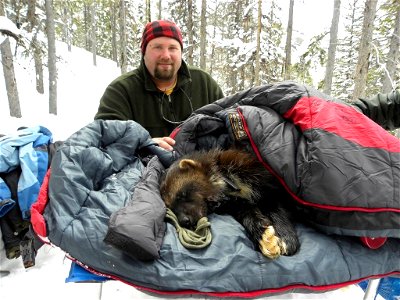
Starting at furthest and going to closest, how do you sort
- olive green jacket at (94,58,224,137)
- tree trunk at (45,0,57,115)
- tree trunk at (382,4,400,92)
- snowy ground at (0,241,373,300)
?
tree trunk at (45,0,57,115)
tree trunk at (382,4,400,92)
olive green jacket at (94,58,224,137)
snowy ground at (0,241,373,300)

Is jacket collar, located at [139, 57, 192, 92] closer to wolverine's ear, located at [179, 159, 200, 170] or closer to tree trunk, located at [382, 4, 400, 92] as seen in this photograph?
wolverine's ear, located at [179, 159, 200, 170]

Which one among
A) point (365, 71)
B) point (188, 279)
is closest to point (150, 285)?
point (188, 279)

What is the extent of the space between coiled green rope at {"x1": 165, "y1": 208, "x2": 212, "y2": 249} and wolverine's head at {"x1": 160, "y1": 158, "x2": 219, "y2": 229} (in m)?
0.09

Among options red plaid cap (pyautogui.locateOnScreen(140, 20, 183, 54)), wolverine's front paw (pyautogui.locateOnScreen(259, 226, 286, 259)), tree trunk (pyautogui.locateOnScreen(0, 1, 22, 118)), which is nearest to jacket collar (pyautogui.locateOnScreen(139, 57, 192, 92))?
red plaid cap (pyautogui.locateOnScreen(140, 20, 183, 54))

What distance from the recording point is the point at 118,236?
143cm

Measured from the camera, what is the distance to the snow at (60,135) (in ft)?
7.75

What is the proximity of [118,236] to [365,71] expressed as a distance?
23.9 feet

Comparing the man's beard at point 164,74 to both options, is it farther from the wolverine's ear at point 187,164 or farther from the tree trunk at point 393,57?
the tree trunk at point 393,57

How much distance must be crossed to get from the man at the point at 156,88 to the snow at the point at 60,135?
1.77 meters

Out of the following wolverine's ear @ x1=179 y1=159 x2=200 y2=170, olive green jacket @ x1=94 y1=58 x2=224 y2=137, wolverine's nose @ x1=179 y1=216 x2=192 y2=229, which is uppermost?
olive green jacket @ x1=94 y1=58 x2=224 y2=137

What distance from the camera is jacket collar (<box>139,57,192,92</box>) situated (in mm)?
3756

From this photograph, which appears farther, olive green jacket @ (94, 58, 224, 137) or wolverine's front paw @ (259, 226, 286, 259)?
olive green jacket @ (94, 58, 224, 137)

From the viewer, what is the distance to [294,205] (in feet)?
6.95

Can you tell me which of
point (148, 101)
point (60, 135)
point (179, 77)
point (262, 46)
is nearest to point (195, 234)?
point (148, 101)
